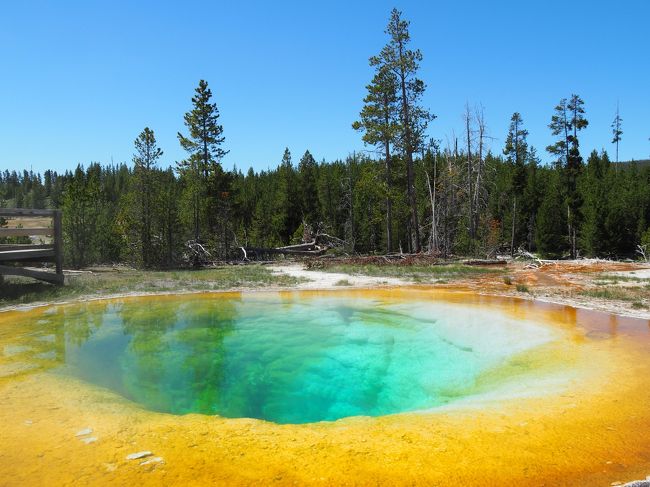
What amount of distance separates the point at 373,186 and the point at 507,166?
108ft

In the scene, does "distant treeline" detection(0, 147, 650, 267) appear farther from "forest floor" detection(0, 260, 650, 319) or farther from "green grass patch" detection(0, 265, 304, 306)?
"green grass patch" detection(0, 265, 304, 306)

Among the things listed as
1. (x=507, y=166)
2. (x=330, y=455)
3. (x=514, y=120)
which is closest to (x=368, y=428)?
(x=330, y=455)

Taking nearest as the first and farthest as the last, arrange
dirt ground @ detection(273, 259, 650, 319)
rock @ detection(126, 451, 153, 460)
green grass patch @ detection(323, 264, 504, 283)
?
rock @ detection(126, 451, 153, 460) → dirt ground @ detection(273, 259, 650, 319) → green grass patch @ detection(323, 264, 504, 283)

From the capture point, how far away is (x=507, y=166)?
5459 centimetres

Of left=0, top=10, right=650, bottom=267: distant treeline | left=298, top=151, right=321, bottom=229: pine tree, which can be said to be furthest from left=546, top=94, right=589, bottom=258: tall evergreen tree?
left=298, top=151, right=321, bottom=229: pine tree

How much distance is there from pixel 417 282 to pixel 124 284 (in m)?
11.1

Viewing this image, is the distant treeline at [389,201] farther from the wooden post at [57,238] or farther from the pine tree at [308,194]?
the wooden post at [57,238]

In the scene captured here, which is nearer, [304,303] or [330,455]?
[330,455]

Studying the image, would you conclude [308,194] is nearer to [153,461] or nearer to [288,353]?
[288,353]

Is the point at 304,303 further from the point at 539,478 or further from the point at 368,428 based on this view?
the point at 539,478

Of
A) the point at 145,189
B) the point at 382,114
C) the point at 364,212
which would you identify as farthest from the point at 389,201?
the point at 364,212

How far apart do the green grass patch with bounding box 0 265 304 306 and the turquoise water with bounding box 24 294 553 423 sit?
1830mm

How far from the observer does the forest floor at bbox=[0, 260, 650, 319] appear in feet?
44.4

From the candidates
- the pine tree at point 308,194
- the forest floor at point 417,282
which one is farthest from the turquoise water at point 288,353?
the pine tree at point 308,194
